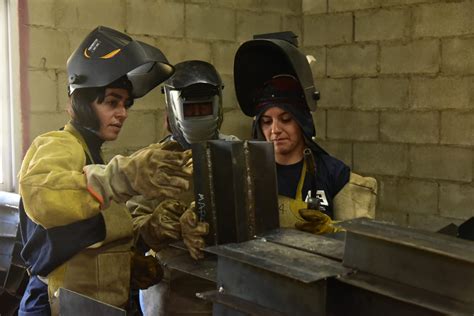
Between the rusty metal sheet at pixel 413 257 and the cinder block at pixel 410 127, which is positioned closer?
the rusty metal sheet at pixel 413 257

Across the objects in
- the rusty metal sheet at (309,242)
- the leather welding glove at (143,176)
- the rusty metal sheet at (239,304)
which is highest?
the leather welding glove at (143,176)

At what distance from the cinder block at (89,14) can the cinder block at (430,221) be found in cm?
208

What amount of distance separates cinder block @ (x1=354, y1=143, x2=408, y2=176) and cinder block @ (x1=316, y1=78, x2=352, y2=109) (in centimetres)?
30

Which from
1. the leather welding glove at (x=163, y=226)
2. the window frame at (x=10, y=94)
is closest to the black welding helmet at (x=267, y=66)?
the leather welding glove at (x=163, y=226)

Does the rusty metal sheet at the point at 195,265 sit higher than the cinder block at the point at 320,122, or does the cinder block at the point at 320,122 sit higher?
the cinder block at the point at 320,122

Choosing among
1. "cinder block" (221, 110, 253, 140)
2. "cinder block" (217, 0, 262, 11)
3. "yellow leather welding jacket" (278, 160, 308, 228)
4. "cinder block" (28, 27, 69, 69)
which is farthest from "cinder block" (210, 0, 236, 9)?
"yellow leather welding jacket" (278, 160, 308, 228)

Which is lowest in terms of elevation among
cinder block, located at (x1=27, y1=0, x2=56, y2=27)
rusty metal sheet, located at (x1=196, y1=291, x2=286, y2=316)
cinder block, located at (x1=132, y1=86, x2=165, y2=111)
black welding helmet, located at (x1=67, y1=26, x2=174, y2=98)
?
rusty metal sheet, located at (x1=196, y1=291, x2=286, y2=316)

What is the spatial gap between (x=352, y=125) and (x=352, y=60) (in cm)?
43

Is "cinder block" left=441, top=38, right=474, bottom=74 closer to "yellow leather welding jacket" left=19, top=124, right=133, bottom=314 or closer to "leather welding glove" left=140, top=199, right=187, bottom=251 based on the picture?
"leather welding glove" left=140, top=199, right=187, bottom=251

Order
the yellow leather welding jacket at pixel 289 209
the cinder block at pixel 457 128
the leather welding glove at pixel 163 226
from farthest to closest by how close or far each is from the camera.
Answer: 1. the cinder block at pixel 457 128
2. the yellow leather welding jacket at pixel 289 209
3. the leather welding glove at pixel 163 226

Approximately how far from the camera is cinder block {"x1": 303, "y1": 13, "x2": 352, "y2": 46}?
380 cm

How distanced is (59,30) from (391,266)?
235 cm

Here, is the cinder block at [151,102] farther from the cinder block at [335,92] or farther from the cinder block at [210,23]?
the cinder block at [335,92]

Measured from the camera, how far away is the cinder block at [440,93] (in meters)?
3.33
